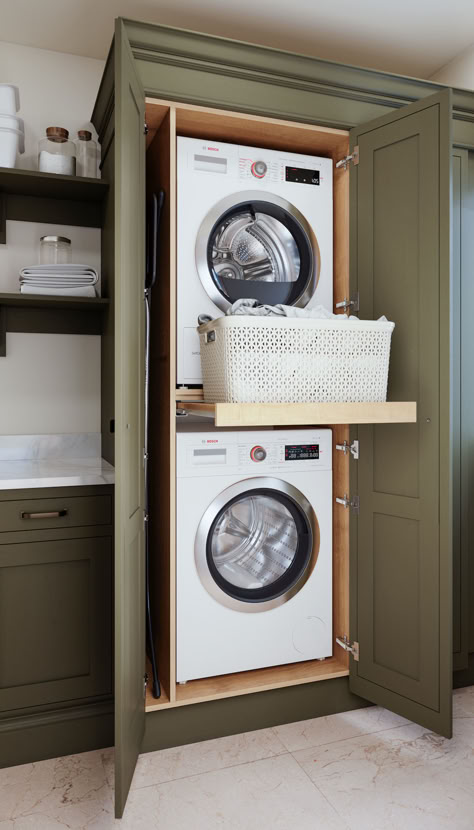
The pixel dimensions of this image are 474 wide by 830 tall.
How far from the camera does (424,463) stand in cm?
202

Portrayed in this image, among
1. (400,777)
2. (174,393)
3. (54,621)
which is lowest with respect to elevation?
(400,777)

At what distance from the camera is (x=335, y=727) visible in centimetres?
214

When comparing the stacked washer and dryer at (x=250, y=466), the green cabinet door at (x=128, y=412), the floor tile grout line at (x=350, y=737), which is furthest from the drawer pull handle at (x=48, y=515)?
the floor tile grout line at (x=350, y=737)

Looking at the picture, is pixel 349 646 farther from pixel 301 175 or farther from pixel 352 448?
pixel 301 175

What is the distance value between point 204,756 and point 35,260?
202 cm

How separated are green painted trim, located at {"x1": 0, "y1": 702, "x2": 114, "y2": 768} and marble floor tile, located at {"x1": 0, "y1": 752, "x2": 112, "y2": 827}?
0.09ft

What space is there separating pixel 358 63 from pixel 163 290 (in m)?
1.51

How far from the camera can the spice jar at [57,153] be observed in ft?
7.36

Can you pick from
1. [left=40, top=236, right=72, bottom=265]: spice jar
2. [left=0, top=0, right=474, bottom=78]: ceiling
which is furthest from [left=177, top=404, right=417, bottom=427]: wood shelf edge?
[left=0, top=0, right=474, bottom=78]: ceiling

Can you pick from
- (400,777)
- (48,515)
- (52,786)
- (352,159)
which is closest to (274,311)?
(352,159)

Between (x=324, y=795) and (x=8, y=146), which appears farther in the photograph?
(x=8, y=146)

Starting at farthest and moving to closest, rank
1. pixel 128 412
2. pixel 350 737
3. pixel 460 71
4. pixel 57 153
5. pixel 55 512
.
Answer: pixel 460 71, pixel 57 153, pixel 350 737, pixel 55 512, pixel 128 412

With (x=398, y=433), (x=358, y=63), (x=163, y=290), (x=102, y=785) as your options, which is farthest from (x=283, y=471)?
(x=358, y=63)

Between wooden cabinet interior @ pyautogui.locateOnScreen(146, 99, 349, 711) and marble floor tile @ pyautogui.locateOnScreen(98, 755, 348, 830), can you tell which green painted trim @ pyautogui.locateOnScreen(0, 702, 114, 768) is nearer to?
wooden cabinet interior @ pyautogui.locateOnScreen(146, 99, 349, 711)
